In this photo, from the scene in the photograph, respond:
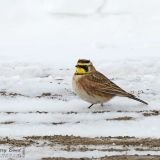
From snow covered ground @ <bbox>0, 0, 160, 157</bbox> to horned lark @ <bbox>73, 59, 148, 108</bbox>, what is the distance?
0.17 metres

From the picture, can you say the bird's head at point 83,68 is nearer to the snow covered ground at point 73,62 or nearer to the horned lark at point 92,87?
the horned lark at point 92,87

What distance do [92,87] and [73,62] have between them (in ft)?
10.3

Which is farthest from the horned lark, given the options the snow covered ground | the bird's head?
the snow covered ground

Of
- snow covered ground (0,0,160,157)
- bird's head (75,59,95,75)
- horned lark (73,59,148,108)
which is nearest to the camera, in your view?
snow covered ground (0,0,160,157)

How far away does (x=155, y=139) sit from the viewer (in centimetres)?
774

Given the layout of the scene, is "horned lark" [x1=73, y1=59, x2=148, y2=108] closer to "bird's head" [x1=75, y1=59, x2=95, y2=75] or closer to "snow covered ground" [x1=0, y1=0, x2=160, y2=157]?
"bird's head" [x1=75, y1=59, x2=95, y2=75]

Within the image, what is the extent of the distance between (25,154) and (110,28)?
8.02 meters

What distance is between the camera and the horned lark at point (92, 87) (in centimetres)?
922

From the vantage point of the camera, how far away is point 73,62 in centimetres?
1238

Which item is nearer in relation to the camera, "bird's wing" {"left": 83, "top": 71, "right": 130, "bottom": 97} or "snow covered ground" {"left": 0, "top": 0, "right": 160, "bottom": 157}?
"snow covered ground" {"left": 0, "top": 0, "right": 160, "bottom": 157}

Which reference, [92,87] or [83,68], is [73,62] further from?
[92,87]

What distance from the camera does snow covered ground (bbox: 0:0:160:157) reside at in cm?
845

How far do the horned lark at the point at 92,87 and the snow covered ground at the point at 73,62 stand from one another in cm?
17

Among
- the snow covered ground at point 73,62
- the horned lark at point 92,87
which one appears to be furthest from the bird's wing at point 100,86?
the snow covered ground at point 73,62
